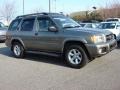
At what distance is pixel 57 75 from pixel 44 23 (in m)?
2.61

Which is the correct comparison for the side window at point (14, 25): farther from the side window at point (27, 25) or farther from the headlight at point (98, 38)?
the headlight at point (98, 38)

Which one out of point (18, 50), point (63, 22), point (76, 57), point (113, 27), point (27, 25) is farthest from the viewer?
point (113, 27)

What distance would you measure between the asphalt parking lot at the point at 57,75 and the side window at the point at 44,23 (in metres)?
1.28

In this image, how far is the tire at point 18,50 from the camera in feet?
32.9

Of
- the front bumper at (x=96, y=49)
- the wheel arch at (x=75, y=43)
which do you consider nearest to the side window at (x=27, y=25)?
the wheel arch at (x=75, y=43)

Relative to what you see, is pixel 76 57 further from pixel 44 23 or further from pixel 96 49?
pixel 44 23

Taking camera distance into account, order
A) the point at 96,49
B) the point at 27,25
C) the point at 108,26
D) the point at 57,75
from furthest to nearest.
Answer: the point at 108,26 < the point at 27,25 < the point at 96,49 < the point at 57,75

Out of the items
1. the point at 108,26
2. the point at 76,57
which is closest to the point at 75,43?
the point at 76,57

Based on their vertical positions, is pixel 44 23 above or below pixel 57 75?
above

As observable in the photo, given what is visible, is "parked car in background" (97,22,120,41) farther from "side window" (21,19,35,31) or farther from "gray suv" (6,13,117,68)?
"side window" (21,19,35,31)

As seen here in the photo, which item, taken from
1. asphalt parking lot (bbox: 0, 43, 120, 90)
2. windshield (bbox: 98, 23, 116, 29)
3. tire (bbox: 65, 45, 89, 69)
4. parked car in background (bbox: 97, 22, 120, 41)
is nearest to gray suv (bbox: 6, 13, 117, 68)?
tire (bbox: 65, 45, 89, 69)

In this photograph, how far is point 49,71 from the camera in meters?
7.64

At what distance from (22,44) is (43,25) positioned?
144 cm

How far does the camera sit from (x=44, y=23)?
356 inches
